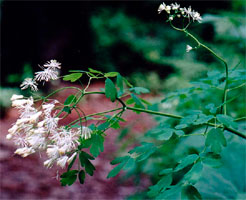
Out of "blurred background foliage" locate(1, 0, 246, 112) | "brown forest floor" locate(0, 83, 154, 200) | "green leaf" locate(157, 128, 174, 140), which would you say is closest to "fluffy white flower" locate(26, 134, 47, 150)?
"green leaf" locate(157, 128, 174, 140)

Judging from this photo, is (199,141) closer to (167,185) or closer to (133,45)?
(167,185)

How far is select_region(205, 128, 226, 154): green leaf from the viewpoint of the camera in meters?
0.82

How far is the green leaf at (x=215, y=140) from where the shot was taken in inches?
32.3

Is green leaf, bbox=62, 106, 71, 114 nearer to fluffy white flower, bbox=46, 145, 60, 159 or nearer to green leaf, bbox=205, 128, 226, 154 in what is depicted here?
fluffy white flower, bbox=46, 145, 60, 159

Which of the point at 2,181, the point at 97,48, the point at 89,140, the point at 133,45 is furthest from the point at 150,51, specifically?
the point at 89,140

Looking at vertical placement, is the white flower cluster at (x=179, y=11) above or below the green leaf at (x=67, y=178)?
above

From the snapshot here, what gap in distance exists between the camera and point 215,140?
2.72ft

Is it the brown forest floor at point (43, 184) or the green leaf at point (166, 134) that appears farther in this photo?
the brown forest floor at point (43, 184)

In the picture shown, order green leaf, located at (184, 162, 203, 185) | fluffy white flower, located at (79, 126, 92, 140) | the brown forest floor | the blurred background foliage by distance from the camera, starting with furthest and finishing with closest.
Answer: the blurred background foliage < the brown forest floor < fluffy white flower, located at (79, 126, 92, 140) < green leaf, located at (184, 162, 203, 185)

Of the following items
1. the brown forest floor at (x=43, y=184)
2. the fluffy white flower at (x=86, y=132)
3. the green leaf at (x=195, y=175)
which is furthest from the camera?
the brown forest floor at (x=43, y=184)

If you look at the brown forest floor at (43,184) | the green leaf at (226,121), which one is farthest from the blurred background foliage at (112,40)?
the green leaf at (226,121)

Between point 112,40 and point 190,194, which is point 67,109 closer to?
point 190,194

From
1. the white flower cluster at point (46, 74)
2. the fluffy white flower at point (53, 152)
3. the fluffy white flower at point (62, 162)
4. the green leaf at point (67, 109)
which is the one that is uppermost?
the white flower cluster at point (46, 74)

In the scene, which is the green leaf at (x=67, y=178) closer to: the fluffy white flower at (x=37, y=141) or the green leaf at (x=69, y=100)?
the fluffy white flower at (x=37, y=141)
